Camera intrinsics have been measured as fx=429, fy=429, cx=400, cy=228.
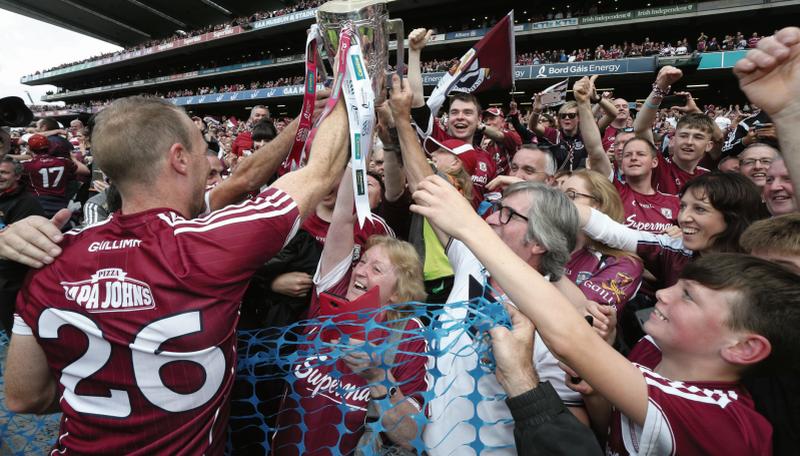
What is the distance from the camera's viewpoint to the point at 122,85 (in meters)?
42.7

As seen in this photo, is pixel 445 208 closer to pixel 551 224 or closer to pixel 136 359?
pixel 551 224

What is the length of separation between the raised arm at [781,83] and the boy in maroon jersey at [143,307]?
157 centimetres

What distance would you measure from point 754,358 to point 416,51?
7.07 ft

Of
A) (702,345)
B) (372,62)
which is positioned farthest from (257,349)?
(702,345)

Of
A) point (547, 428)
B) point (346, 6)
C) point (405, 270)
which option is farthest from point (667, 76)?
point (547, 428)

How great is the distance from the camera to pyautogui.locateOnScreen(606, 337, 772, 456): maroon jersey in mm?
1087

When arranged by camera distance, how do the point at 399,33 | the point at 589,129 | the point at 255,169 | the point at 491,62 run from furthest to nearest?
1. the point at 589,129
2. the point at 491,62
3. the point at 255,169
4. the point at 399,33

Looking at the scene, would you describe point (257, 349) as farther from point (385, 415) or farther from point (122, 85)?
point (122, 85)

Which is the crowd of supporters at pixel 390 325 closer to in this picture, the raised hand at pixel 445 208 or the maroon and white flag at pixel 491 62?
the raised hand at pixel 445 208

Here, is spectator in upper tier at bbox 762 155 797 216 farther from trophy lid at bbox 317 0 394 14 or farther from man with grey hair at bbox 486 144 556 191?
trophy lid at bbox 317 0 394 14

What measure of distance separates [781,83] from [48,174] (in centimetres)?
670

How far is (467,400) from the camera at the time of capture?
1.42m

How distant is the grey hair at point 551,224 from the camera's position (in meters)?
1.88

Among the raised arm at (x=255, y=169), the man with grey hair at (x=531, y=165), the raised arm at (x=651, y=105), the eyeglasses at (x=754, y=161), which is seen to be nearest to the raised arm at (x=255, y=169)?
the raised arm at (x=255, y=169)
